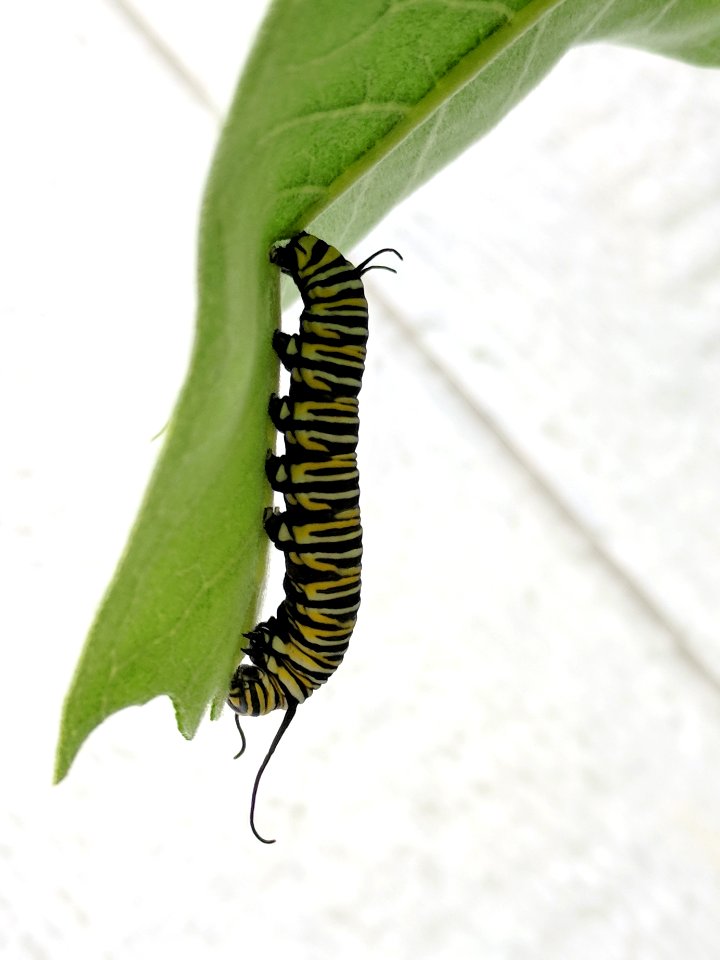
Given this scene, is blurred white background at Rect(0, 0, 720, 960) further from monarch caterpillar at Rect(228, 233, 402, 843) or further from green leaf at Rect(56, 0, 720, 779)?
green leaf at Rect(56, 0, 720, 779)

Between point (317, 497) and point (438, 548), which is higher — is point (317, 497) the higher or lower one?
the higher one

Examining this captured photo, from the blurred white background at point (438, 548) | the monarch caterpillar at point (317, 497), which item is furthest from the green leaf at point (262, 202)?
the blurred white background at point (438, 548)

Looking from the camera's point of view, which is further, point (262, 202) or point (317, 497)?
point (317, 497)

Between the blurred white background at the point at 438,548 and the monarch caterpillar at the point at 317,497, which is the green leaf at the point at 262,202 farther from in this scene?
the blurred white background at the point at 438,548

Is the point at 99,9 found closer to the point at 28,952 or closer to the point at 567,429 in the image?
the point at 567,429

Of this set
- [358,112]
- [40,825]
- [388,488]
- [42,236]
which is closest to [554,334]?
[388,488]

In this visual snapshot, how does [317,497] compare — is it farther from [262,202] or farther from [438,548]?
[438,548]

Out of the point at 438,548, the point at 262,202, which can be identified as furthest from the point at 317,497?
the point at 438,548
